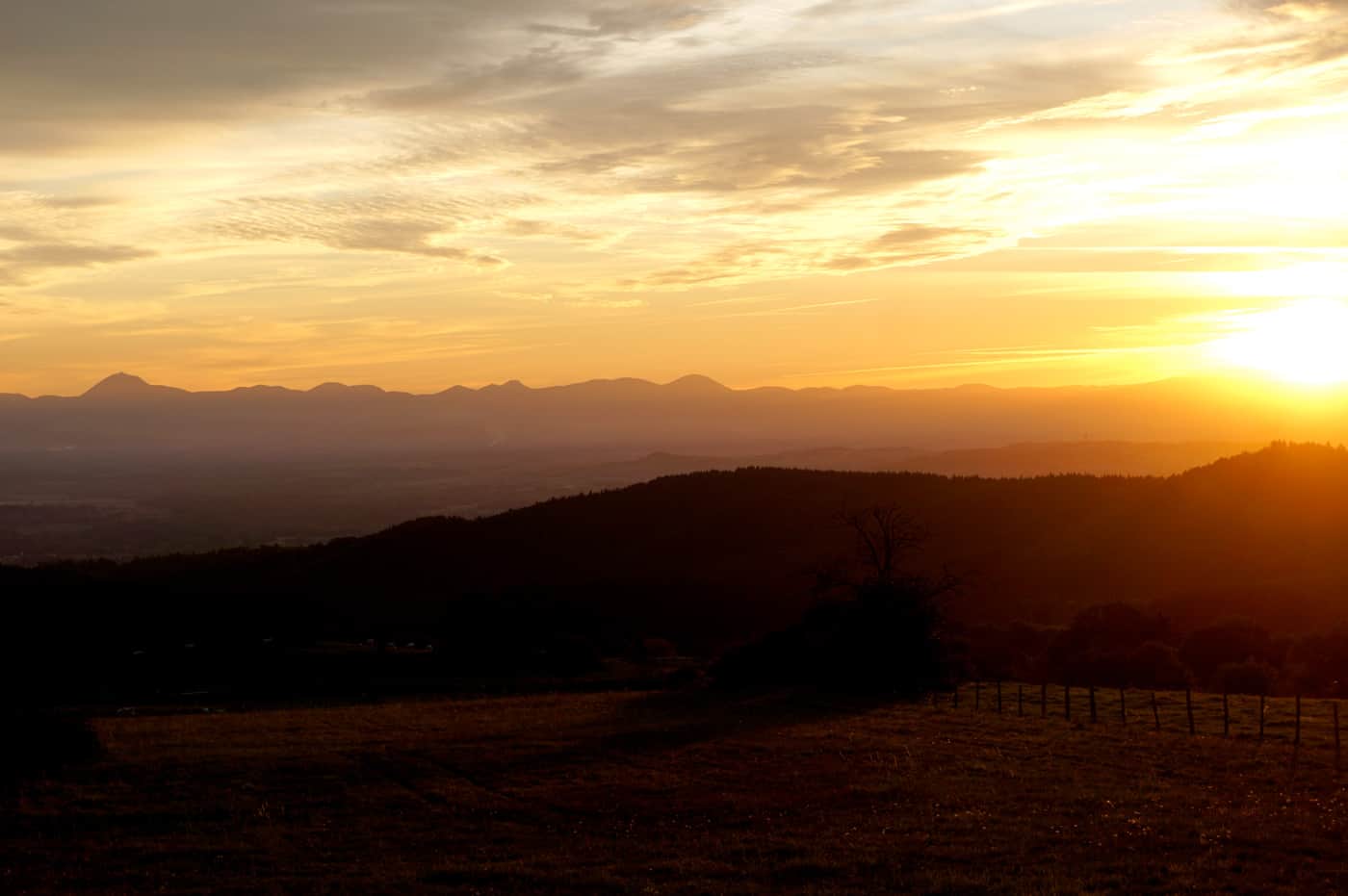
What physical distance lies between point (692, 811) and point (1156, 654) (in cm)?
3292

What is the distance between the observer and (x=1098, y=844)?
65.6ft

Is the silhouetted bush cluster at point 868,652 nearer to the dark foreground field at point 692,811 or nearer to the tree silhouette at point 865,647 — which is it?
the tree silhouette at point 865,647

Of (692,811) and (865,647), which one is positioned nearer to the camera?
(692,811)

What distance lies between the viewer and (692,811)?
24125 millimetres

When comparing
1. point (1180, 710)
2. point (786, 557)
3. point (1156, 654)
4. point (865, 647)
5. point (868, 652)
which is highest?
point (786, 557)

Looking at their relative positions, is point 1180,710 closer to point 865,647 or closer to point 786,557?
point 865,647

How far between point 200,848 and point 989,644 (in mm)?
49295

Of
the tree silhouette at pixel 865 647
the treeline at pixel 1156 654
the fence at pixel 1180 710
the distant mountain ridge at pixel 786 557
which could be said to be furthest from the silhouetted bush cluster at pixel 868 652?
the distant mountain ridge at pixel 786 557

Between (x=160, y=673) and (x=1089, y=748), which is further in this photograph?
(x=160, y=673)

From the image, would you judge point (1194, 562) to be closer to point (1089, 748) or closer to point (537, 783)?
point (1089, 748)

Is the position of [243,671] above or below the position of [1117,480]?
below

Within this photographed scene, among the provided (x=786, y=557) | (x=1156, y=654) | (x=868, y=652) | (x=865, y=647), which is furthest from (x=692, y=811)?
(x=786, y=557)

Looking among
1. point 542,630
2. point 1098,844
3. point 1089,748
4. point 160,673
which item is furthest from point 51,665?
point 1098,844

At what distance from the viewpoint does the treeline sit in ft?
161
